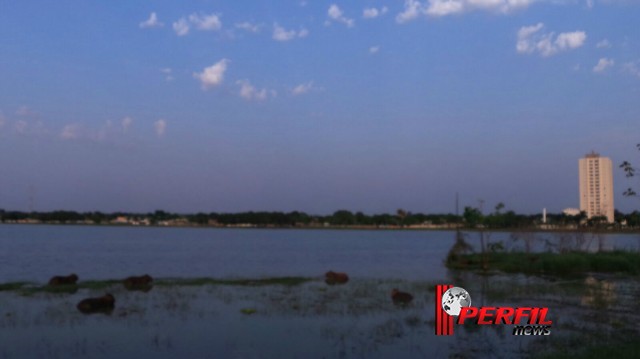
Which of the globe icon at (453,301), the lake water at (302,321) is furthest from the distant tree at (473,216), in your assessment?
the globe icon at (453,301)

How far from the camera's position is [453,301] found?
51.9ft

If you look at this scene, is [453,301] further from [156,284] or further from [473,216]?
[473,216]

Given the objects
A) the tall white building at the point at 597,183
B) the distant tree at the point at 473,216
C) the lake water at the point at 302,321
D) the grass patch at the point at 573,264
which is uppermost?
the tall white building at the point at 597,183

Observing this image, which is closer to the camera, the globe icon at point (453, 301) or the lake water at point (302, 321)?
the lake water at point (302, 321)

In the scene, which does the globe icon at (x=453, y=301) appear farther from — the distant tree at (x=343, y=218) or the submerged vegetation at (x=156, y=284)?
the distant tree at (x=343, y=218)

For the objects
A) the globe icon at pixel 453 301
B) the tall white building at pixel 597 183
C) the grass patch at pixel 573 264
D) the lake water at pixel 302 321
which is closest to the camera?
the lake water at pixel 302 321

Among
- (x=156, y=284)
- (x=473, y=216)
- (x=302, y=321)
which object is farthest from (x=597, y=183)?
(x=302, y=321)

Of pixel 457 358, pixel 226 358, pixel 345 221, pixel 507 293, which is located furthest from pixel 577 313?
pixel 345 221

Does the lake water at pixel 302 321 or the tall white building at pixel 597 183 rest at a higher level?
the tall white building at pixel 597 183

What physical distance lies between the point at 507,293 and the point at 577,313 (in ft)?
15.8

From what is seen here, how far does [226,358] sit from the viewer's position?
1207 centimetres

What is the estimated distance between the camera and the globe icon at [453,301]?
15.1 metres

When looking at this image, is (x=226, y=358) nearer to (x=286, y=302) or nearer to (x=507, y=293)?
(x=286, y=302)

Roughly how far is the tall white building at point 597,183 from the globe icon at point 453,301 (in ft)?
91.9
